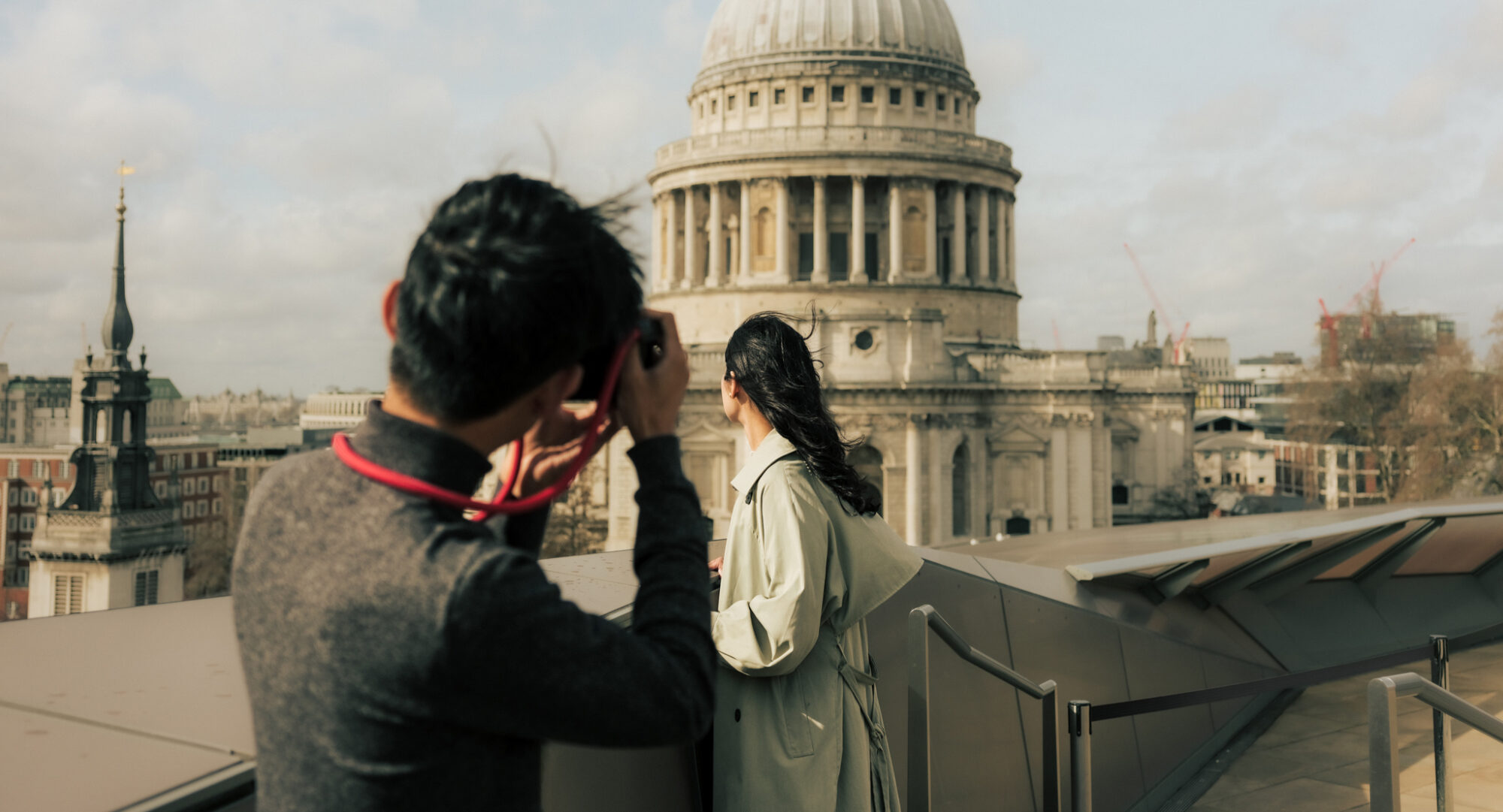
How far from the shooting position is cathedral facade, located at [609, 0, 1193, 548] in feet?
140

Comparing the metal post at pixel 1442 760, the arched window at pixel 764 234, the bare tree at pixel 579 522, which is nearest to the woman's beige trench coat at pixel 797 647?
the metal post at pixel 1442 760

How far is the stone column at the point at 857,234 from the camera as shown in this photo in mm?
49594

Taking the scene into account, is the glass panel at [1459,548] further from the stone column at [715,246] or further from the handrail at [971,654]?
the stone column at [715,246]

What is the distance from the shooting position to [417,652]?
4.89 ft

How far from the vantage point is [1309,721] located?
716cm

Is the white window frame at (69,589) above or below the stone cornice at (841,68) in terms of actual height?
below

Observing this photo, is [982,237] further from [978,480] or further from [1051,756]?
[1051,756]

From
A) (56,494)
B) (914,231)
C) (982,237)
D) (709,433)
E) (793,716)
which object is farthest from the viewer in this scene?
(56,494)

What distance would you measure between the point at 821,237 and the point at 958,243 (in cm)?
Answer: 640

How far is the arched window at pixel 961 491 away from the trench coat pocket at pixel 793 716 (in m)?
42.0

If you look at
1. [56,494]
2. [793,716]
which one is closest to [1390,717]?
[793,716]

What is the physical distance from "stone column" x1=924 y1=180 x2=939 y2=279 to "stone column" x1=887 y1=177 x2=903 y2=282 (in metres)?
1.09

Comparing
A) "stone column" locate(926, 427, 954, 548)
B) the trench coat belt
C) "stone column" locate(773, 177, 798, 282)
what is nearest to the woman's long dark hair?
the trench coat belt

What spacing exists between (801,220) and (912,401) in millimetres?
12646
